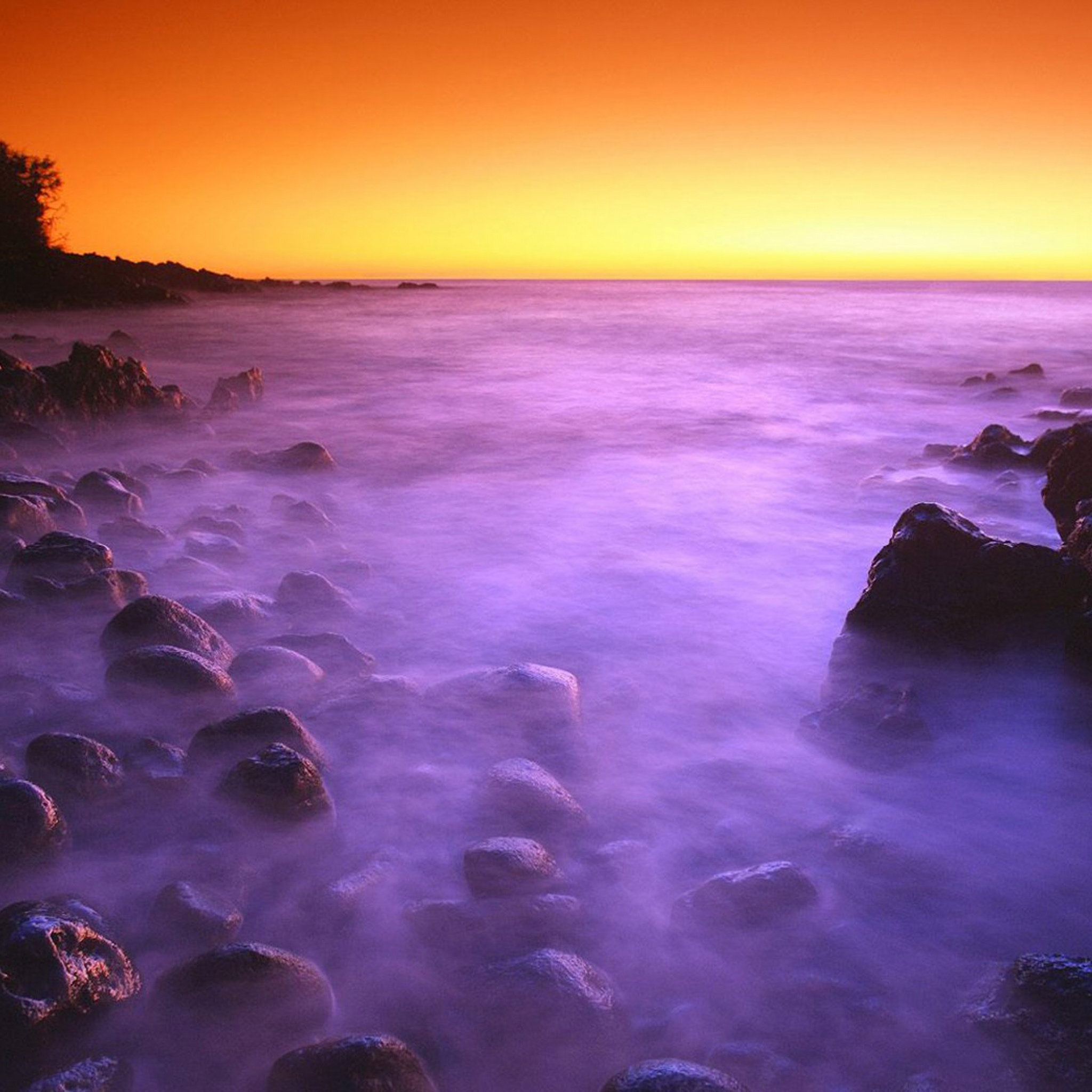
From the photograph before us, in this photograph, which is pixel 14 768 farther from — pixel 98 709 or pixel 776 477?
pixel 776 477

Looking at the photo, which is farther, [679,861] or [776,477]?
[776,477]

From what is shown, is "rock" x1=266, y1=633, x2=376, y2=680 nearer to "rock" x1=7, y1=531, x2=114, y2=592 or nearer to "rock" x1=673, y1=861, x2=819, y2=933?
"rock" x1=7, y1=531, x2=114, y2=592

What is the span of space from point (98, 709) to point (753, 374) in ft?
57.8

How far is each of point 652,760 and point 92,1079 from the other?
2109 millimetres

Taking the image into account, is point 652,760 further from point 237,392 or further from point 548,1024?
point 237,392

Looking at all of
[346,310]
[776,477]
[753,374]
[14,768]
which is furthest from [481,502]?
[346,310]

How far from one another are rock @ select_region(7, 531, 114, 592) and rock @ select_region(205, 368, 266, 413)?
709cm

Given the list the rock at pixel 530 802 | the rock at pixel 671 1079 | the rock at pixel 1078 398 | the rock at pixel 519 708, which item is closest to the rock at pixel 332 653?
the rock at pixel 519 708

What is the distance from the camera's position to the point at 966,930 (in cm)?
252

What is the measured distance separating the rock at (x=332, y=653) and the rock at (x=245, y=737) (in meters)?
0.82

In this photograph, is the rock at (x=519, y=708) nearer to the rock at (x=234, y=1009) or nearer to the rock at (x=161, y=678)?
the rock at (x=161, y=678)

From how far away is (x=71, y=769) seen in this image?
111 inches

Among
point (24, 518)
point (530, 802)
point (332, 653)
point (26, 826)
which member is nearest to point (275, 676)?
point (332, 653)

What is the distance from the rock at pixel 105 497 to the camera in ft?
20.5
